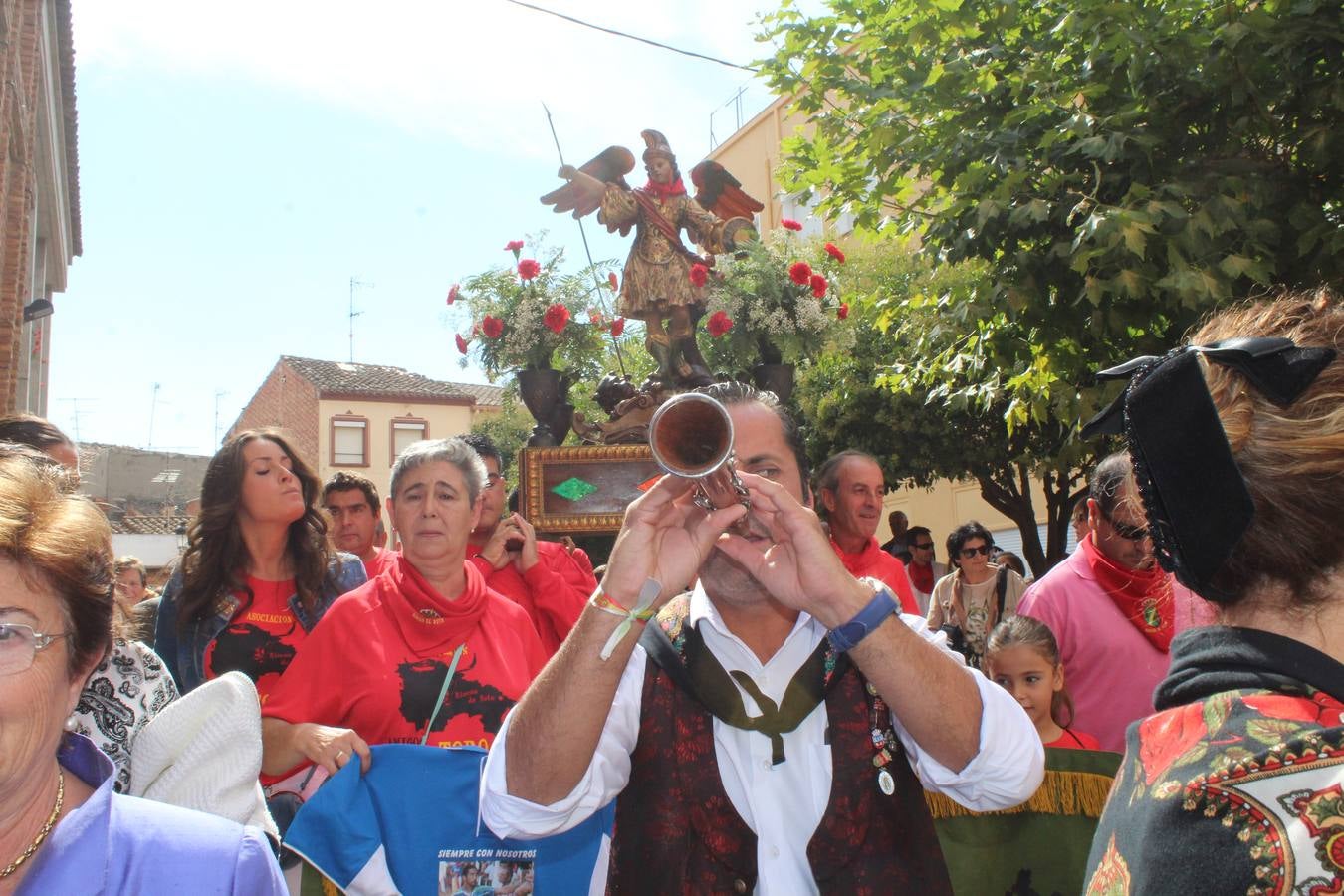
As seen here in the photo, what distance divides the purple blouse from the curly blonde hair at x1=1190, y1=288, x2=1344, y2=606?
4.52 ft

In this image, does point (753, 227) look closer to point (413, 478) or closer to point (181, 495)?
point (413, 478)

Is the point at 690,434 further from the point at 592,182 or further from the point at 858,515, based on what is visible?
the point at 592,182

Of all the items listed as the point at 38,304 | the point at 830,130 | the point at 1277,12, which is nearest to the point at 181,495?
the point at 38,304

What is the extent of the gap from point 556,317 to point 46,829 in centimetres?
510

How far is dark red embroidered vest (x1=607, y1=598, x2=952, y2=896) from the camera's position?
1.99m

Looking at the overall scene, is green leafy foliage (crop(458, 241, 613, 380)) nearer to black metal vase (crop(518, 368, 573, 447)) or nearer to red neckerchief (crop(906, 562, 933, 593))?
black metal vase (crop(518, 368, 573, 447))

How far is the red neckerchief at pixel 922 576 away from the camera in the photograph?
9.34 metres

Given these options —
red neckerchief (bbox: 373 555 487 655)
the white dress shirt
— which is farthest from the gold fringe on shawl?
red neckerchief (bbox: 373 555 487 655)

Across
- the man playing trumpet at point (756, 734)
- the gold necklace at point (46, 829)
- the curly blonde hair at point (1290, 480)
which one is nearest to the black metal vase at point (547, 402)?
the man playing trumpet at point (756, 734)

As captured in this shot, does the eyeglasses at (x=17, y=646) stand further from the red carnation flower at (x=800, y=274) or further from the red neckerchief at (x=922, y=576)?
the red neckerchief at (x=922, y=576)

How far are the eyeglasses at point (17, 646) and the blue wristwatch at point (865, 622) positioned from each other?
1.29m

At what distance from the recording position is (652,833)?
2049 mm

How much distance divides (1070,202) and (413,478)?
4.18 m

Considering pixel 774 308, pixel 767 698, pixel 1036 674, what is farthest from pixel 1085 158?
pixel 767 698
